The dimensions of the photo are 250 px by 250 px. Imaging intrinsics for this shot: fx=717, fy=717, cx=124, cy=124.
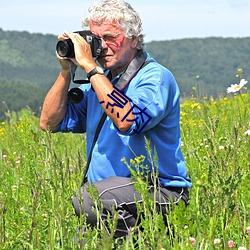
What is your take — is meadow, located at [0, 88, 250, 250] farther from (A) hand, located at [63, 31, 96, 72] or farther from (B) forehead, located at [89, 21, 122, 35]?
(B) forehead, located at [89, 21, 122, 35]

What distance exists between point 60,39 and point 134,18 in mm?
394

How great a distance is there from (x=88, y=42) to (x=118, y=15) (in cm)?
24

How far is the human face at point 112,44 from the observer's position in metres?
3.60

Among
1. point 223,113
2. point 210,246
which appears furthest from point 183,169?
point 223,113

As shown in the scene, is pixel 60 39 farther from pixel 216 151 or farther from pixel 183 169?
pixel 216 151

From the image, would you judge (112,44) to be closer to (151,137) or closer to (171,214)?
(151,137)

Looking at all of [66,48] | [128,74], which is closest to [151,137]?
[128,74]

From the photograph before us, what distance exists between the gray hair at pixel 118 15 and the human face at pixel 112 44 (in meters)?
0.03

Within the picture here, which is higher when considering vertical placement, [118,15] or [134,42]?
[118,15]

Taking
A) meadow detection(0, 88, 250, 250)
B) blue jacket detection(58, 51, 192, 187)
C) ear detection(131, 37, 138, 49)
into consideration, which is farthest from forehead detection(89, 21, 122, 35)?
meadow detection(0, 88, 250, 250)

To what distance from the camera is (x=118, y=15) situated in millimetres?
3602

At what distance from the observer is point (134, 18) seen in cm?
365

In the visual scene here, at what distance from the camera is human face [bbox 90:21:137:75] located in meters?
3.60

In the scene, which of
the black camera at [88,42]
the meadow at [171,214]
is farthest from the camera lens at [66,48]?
the meadow at [171,214]
